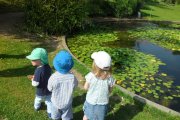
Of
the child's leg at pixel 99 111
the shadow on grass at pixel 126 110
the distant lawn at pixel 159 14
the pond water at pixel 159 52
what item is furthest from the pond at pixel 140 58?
the distant lawn at pixel 159 14

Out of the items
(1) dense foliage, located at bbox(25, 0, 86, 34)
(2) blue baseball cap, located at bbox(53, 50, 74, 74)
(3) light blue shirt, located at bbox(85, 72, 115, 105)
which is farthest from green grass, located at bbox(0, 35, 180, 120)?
(1) dense foliage, located at bbox(25, 0, 86, 34)

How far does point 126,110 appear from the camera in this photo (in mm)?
7082

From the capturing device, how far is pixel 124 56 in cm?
1191

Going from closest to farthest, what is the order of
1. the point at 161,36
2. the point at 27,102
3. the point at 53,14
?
the point at 27,102 < the point at 53,14 < the point at 161,36

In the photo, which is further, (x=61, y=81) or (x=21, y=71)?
(x=21, y=71)

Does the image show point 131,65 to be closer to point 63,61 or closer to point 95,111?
point 95,111

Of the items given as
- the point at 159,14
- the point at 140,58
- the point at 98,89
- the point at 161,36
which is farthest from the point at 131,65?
the point at 159,14

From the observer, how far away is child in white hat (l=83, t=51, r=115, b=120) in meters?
5.19

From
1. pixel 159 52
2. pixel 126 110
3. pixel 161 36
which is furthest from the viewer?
pixel 161 36

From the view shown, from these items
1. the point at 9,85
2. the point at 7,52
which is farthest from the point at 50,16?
the point at 9,85

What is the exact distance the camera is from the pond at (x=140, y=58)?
29.3 ft

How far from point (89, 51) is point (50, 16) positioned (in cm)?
266

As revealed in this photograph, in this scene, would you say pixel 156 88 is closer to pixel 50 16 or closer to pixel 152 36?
pixel 50 16

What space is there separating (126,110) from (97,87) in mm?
1969
